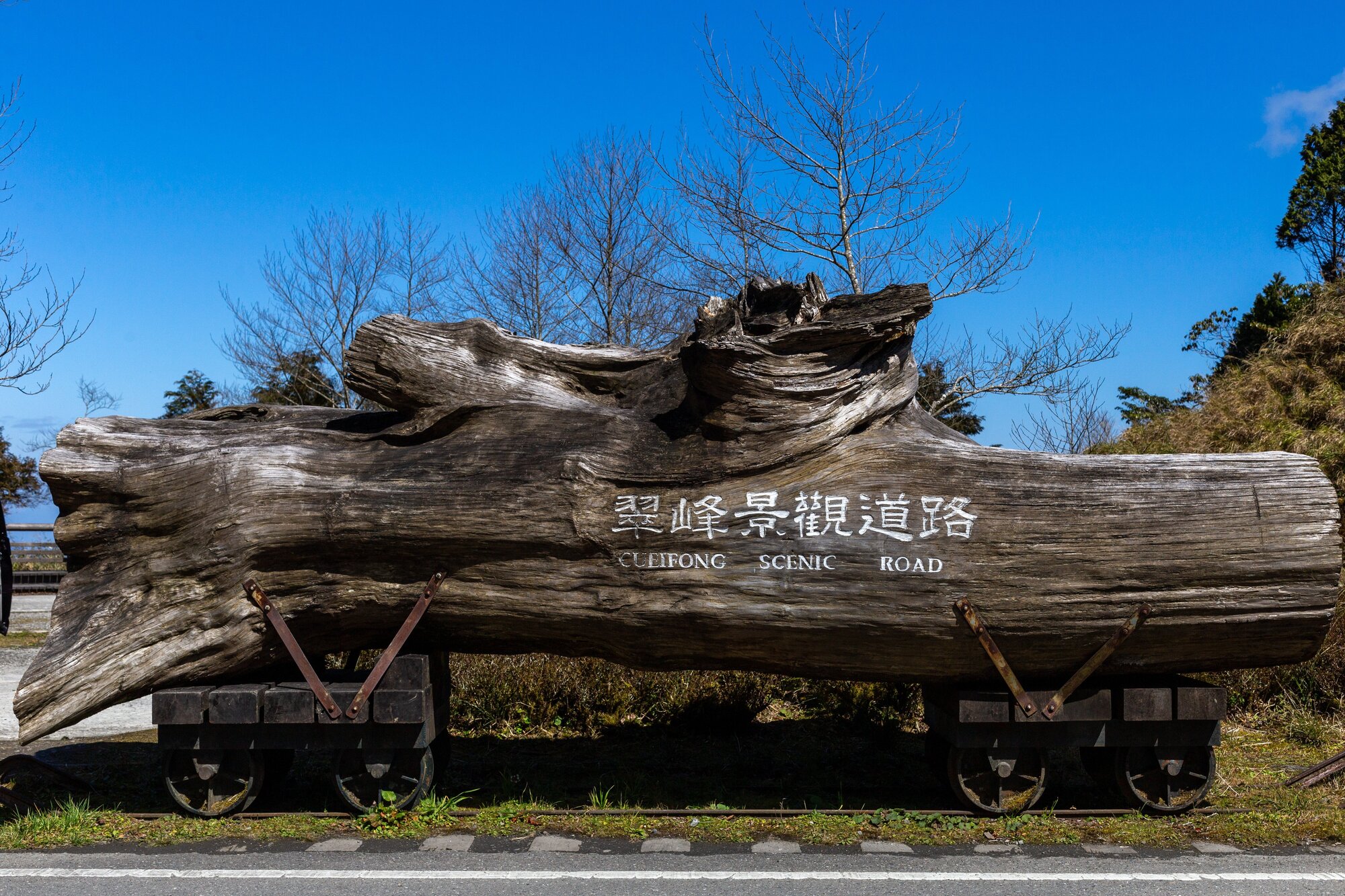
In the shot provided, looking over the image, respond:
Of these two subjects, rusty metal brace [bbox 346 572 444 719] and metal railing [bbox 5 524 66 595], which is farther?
metal railing [bbox 5 524 66 595]

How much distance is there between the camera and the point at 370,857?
504 centimetres

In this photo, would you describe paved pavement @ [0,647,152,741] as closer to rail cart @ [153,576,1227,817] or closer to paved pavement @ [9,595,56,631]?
paved pavement @ [9,595,56,631]

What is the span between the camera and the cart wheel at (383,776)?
18.5ft

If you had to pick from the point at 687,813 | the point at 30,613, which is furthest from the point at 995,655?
the point at 30,613

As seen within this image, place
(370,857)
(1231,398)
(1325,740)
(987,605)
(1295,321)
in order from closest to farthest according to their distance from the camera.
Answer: (370,857) < (987,605) < (1325,740) < (1231,398) < (1295,321)

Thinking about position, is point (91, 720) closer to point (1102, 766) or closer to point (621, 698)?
point (621, 698)

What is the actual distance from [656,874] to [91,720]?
6.40 meters

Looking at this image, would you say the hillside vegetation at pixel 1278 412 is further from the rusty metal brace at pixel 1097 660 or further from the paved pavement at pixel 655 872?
the paved pavement at pixel 655 872

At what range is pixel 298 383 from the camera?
2027 centimetres

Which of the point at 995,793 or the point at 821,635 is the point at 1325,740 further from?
the point at 821,635

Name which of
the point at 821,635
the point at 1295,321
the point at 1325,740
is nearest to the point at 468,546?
the point at 821,635

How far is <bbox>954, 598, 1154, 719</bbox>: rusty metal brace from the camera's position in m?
5.31

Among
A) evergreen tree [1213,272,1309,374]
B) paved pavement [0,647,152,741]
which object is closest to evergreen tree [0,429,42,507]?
paved pavement [0,647,152,741]

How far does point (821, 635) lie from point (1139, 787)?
1999 millimetres
